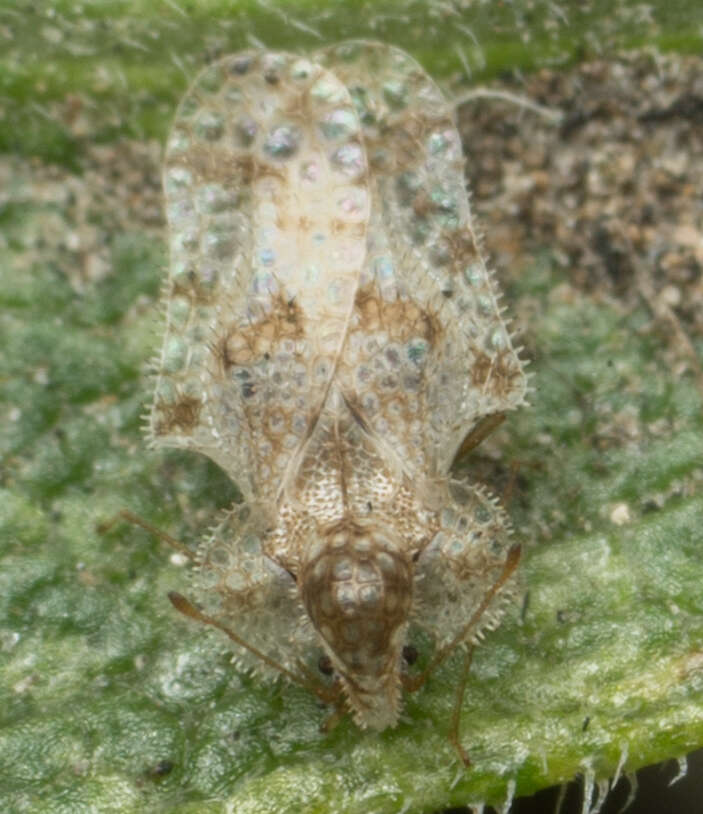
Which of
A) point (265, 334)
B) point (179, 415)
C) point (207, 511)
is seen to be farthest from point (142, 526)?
point (265, 334)

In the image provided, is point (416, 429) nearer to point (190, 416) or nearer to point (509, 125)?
point (190, 416)

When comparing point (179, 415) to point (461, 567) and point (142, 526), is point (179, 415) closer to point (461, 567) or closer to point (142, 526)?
point (142, 526)

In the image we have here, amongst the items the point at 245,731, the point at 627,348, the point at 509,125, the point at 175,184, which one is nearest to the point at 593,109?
the point at 509,125

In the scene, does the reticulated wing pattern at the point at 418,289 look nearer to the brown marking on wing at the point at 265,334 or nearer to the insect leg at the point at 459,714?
the brown marking on wing at the point at 265,334

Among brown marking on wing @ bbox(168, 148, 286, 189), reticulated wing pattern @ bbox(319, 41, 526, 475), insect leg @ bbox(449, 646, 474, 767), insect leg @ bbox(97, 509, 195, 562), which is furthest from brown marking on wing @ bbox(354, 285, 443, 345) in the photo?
insect leg @ bbox(449, 646, 474, 767)

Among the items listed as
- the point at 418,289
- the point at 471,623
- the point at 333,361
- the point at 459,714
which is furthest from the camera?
the point at 418,289

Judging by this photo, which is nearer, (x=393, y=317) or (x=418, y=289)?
(x=393, y=317)

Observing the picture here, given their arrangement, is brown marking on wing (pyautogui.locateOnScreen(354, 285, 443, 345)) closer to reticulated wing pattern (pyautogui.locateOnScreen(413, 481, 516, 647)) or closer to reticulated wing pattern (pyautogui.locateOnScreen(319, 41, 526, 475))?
reticulated wing pattern (pyautogui.locateOnScreen(319, 41, 526, 475))
